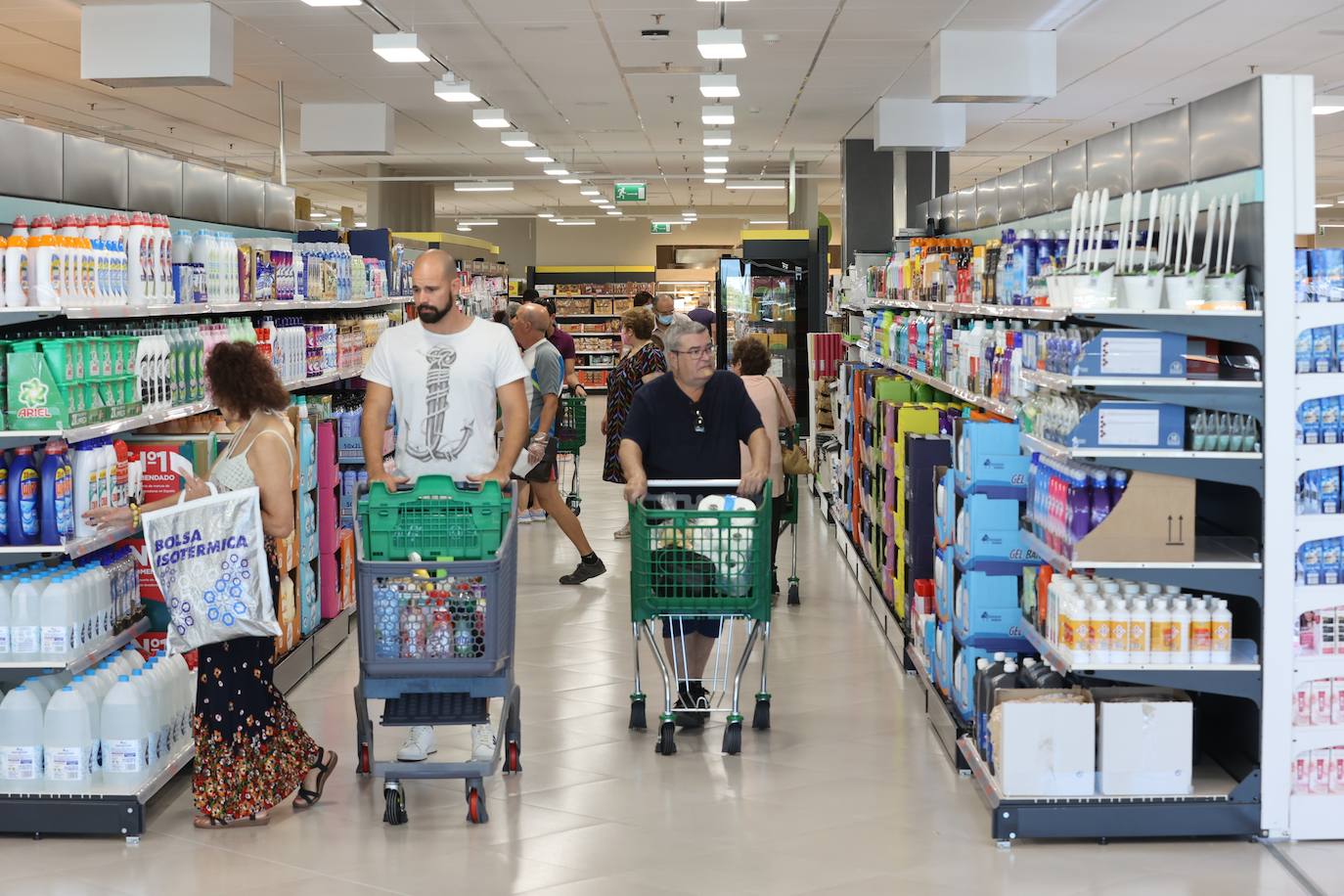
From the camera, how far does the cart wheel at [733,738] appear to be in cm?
534

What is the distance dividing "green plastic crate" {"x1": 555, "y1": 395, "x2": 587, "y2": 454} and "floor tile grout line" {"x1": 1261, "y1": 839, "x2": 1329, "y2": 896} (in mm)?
7562

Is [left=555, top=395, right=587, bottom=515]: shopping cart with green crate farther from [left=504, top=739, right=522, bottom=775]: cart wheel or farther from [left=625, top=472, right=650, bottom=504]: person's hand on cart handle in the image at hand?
[left=504, top=739, right=522, bottom=775]: cart wheel

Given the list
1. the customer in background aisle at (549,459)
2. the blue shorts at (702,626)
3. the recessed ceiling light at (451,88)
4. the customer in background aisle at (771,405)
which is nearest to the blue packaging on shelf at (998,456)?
the blue shorts at (702,626)

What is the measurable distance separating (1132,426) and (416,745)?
8.69 feet

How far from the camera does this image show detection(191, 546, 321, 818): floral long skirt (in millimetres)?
4543

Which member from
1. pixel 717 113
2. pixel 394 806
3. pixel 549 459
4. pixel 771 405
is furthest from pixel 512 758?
pixel 717 113

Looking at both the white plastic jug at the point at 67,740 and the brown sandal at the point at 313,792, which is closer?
the white plastic jug at the point at 67,740

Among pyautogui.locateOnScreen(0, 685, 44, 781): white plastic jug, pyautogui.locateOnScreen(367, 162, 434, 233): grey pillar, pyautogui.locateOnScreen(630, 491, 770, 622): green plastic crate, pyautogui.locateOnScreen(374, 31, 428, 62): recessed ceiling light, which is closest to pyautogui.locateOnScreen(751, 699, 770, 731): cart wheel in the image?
pyautogui.locateOnScreen(630, 491, 770, 622): green plastic crate

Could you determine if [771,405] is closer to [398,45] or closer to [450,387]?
[450,387]

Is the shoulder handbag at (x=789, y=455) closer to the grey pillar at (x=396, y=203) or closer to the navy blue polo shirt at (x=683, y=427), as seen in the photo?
the navy blue polo shirt at (x=683, y=427)

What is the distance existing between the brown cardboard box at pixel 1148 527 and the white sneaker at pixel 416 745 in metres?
2.32

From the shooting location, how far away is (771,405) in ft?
24.7

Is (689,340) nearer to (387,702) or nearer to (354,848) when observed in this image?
(387,702)

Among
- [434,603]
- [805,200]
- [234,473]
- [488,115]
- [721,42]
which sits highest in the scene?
[805,200]
